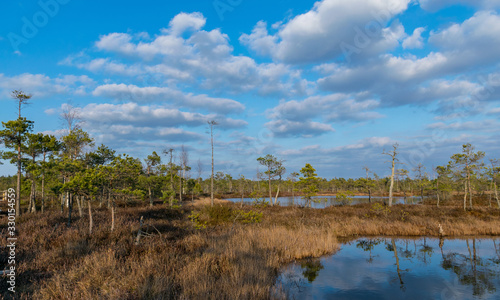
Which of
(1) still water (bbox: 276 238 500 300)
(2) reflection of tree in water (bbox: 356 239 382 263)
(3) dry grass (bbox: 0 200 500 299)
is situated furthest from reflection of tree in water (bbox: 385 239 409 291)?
(3) dry grass (bbox: 0 200 500 299)

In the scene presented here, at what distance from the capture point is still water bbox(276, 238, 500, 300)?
7.86m

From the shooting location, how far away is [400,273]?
9812 mm

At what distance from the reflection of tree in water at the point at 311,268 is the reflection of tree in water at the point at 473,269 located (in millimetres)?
4709

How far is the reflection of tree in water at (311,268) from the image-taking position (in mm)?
9317

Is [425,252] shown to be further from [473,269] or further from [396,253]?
[473,269]

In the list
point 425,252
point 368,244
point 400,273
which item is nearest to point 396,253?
point 425,252

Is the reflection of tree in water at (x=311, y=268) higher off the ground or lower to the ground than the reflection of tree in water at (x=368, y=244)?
higher

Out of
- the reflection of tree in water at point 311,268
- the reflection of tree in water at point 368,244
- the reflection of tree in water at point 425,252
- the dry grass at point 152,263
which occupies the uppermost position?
the dry grass at point 152,263

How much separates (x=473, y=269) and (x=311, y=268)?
20.6 ft

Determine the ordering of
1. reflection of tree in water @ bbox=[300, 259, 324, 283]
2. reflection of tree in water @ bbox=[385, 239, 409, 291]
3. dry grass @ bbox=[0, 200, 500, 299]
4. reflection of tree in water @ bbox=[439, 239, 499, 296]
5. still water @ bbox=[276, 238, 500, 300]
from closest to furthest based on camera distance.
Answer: dry grass @ bbox=[0, 200, 500, 299] → still water @ bbox=[276, 238, 500, 300] → reflection of tree in water @ bbox=[439, 239, 499, 296] → reflection of tree in water @ bbox=[385, 239, 409, 291] → reflection of tree in water @ bbox=[300, 259, 324, 283]

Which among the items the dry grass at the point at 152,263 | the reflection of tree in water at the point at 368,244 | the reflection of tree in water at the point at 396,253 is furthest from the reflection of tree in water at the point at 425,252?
the dry grass at the point at 152,263

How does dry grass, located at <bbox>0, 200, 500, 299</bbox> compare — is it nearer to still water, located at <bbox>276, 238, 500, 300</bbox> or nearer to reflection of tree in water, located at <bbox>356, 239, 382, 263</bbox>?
still water, located at <bbox>276, 238, 500, 300</bbox>

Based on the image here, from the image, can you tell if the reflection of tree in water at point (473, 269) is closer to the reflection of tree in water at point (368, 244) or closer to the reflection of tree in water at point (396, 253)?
the reflection of tree in water at point (396, 253)

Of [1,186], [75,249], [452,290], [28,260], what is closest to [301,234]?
[452,290]
